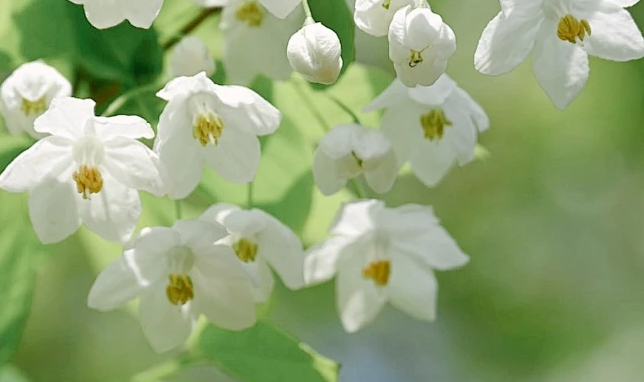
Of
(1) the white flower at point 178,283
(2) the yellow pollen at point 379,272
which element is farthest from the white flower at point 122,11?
(2) the yellow pollen at point 379,272

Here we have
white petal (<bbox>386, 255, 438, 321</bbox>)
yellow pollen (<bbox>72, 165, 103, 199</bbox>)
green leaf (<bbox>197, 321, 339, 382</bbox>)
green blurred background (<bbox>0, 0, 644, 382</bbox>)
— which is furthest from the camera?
green blurred background (<bbox>0, 0, 644, 382</bbox>)

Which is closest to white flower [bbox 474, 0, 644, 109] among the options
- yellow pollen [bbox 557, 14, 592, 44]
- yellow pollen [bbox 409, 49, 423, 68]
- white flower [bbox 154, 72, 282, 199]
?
yellow pollen [bbox 557, 14, 592, 44]

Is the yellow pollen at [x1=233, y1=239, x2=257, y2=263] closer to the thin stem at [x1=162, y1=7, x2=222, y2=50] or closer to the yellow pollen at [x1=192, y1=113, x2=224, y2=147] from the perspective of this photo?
the yellow pollen at [x1=192, y1=113, x2=224, y2=147]

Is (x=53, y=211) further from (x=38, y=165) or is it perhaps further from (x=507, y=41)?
(x=507, y=41)

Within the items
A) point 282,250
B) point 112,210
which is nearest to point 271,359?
point 282,250

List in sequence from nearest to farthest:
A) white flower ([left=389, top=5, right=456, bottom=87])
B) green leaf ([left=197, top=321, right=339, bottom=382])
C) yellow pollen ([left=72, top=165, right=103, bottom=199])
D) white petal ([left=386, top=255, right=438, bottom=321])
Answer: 1. white flower ([left=389, top=5, right=456, bottom=87])
2. yellow pollen ([left=72, top=165, right=103, bottom=199])
3. green leaf ([left=197, top=321, right=339, bottom=382])
4. white petal ([left=386, top=255, right=438, bottom=321])

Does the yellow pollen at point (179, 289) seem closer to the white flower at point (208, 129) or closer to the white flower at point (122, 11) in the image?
the white flower at point (208, 129)
